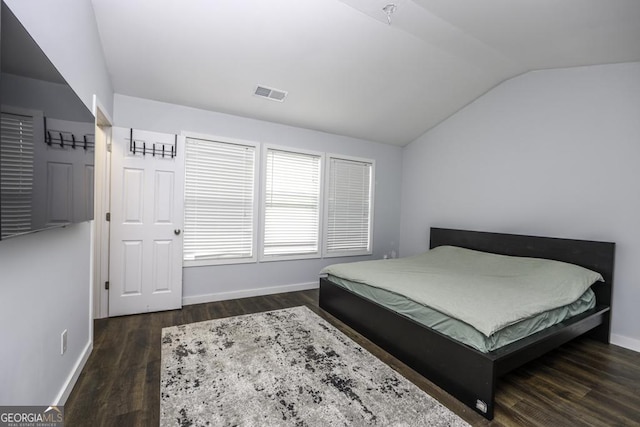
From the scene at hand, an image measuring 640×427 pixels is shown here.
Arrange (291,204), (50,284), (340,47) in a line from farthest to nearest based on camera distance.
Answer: (291,204) < (340,47) < (50,284)

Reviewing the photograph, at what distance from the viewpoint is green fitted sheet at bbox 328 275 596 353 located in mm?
1830

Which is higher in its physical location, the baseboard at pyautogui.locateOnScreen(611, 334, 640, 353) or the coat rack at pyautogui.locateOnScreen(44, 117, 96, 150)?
the coat rack at pyautogui.locateOnScreen(44, 117, 96, 150)

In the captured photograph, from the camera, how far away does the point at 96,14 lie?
2.29 meters

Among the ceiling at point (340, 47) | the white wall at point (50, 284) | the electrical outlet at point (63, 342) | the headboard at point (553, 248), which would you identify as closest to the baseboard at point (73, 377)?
the white wall at point (50, 284)

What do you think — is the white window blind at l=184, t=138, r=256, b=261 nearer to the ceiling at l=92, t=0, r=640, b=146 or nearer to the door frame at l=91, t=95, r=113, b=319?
the ceiling at l=92, t=0, r=640, b=146

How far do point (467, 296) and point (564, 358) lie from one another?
3.82 feet

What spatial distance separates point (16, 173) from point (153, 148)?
2401mm

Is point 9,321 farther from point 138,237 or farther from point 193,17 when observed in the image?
point 193,17

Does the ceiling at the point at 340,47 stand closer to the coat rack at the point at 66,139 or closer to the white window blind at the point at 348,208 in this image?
the white window blind at the point at 348,208

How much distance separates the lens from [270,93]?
3.37 metres

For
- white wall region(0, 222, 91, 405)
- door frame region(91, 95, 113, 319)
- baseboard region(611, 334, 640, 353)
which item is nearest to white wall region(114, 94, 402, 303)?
door frame region(91, 95, 113, 319)

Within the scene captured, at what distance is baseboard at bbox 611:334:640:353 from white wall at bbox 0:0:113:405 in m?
4.46

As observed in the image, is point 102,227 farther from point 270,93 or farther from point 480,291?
point 480,291

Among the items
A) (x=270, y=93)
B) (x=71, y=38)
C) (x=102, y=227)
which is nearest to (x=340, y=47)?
(x=270, y=93)
